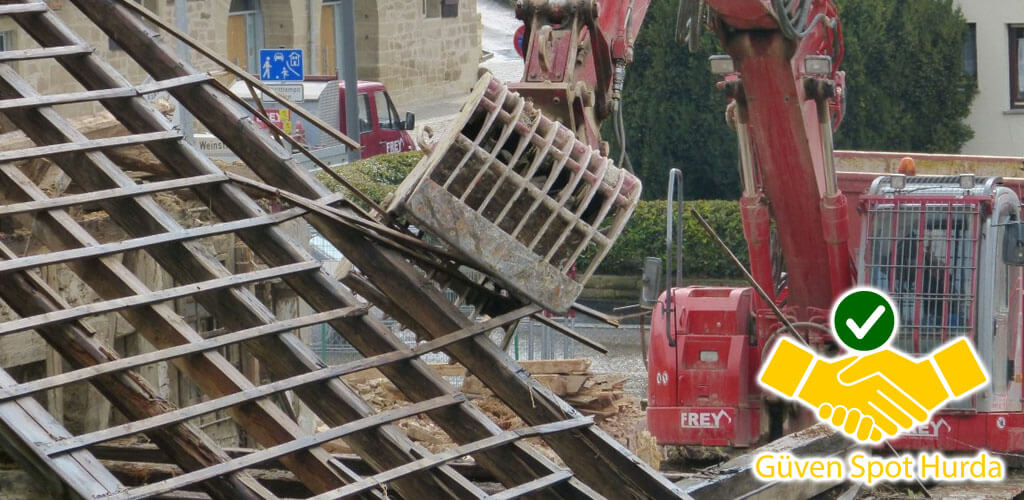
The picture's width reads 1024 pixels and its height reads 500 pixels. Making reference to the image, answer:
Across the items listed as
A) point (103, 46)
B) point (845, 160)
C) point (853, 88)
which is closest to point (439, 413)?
point (845, 160)

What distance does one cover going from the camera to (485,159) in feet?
26.5

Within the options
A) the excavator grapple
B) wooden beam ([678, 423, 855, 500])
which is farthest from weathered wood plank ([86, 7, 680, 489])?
wooden beam ([678, 423, 855, 500])

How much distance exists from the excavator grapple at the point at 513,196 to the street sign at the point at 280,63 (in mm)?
15102

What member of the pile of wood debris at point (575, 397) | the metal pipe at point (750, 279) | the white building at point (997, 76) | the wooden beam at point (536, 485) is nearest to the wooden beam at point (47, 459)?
the wooden beam at point (536, 485)

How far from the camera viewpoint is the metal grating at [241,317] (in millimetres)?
7074

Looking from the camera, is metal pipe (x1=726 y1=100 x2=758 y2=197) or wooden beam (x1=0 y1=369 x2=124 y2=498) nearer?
wooden beam (x1=0 y1=369 x2=124 y2=498)

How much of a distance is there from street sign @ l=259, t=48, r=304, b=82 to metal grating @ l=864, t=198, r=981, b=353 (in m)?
12.9

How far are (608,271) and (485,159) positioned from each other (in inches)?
662

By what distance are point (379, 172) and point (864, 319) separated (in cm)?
1169

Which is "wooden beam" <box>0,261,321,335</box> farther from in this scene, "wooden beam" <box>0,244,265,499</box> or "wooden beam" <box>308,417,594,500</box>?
"wooden beam" <box>308,417,594,500</box>

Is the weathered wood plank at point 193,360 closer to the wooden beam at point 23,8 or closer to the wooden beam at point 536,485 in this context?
the wooden beam at point 536,485

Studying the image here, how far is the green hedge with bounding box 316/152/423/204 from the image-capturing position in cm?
2134

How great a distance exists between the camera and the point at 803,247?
12.1 metres

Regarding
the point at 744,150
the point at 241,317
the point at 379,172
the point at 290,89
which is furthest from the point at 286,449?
the point at 290,89
